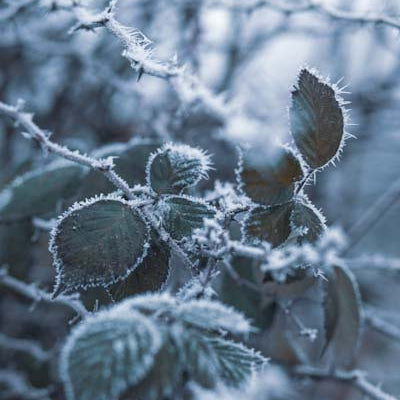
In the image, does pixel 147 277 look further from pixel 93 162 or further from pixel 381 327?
pixel 381 327

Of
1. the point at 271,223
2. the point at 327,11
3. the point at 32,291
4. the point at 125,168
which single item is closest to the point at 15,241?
the point at 32,291

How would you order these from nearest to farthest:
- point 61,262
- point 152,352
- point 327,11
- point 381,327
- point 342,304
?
point 152,352 < point 61,262 < point 342,304 < point 327,11 < point 381,327

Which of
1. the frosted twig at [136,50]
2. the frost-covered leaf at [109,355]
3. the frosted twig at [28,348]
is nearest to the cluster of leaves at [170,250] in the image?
the frost-covered leaf at [109,355]

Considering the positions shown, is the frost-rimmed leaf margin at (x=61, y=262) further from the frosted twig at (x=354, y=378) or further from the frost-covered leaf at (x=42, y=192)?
the frosted twig at (x=354, y=378)

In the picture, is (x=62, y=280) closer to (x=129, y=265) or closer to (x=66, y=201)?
(x=129, y=265)

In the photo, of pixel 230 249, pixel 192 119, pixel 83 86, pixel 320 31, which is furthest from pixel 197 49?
pixel 230 249

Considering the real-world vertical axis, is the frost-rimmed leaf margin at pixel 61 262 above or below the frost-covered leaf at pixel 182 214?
below

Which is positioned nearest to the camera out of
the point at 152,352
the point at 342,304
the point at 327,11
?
the point at 152,352
